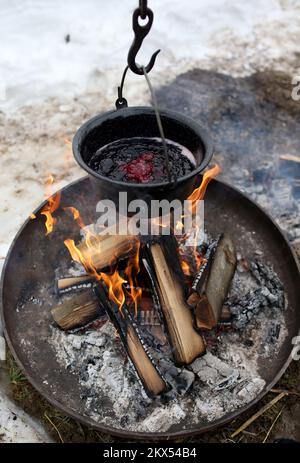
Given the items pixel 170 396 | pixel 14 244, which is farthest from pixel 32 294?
pixel 170 396

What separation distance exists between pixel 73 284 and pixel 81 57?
3250 mm

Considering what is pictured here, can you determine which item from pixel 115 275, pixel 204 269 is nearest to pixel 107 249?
pixel 115 275

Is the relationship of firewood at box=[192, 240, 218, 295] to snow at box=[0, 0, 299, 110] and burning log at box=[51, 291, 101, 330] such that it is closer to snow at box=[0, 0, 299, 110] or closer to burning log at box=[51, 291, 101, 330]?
burning log at box=[51, 291, 101, 330]

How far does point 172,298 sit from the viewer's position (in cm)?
298

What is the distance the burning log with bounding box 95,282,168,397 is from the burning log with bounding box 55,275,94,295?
0.19 metres

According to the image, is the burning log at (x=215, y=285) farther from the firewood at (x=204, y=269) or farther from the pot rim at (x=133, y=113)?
the pot rim at (x=133, y=113)

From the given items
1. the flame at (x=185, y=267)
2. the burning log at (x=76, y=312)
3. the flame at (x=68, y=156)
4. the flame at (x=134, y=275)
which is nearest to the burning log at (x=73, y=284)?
the burning log at (x=76, y=312)

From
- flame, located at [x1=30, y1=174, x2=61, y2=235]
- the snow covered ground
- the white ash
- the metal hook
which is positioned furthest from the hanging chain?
the snow covered ground

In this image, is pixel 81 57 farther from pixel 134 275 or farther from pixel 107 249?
pixel 134 275

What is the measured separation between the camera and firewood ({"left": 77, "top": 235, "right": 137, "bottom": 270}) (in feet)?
10.6

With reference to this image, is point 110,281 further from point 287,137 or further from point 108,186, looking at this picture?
point 287,137

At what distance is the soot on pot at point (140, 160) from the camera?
101 inches

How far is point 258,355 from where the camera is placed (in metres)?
3.05

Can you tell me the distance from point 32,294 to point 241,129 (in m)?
2.88
